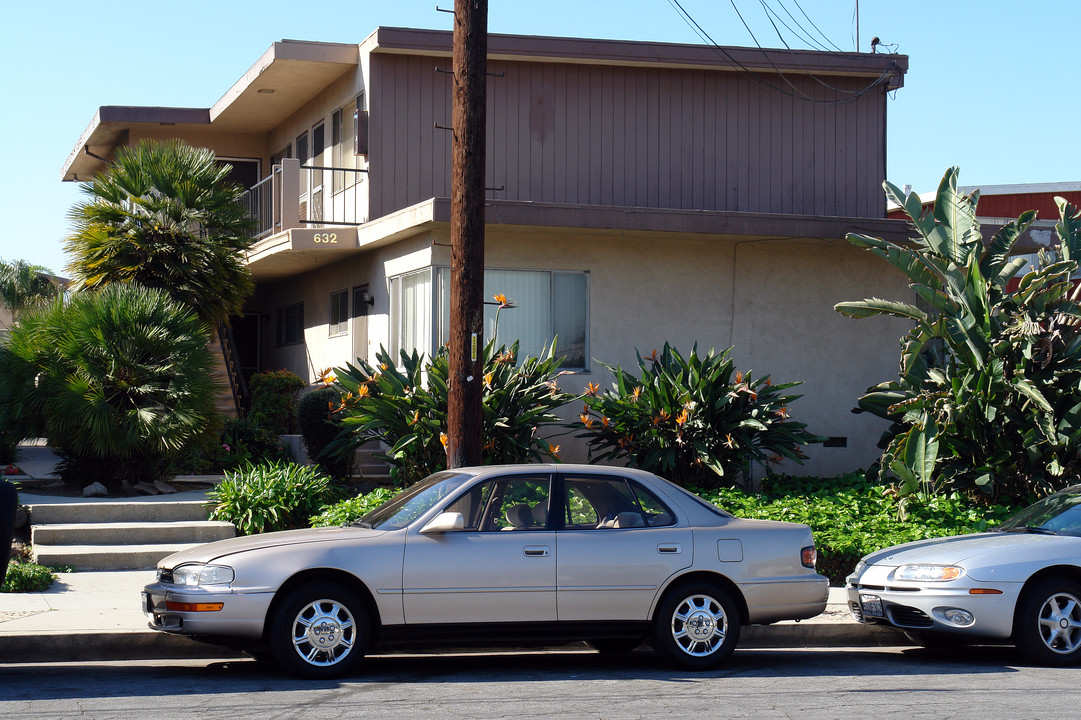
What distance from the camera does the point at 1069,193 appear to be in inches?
1166

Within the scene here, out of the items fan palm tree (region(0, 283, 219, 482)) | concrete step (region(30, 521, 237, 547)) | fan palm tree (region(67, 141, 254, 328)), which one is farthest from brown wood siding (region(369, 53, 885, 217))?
concrete step (region(30, 521, 237, 547))

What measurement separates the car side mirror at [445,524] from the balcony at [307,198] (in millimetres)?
9582

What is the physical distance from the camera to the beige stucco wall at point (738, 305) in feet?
50.9

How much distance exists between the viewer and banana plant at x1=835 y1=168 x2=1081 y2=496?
12.9 metres

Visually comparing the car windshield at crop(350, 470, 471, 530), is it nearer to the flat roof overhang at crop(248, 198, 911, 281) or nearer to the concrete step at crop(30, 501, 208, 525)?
the concrete step at crop(30, 501, 208, 525)

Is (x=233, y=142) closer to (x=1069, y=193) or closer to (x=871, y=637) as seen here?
(x=871, y=637)

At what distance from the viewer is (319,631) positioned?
7.56 meters

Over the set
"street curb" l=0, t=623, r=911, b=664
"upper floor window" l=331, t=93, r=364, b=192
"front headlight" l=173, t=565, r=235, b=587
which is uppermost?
"upper floor window" l=331, t=93, r=364, b=192

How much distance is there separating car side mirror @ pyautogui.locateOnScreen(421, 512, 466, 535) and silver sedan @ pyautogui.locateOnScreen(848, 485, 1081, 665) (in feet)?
11.3

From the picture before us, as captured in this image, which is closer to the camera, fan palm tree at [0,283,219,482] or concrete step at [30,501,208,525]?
concrete step at [30,501,208,525]

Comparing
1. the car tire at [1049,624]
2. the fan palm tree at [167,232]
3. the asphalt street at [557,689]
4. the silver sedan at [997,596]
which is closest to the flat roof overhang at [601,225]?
the fan palm tree at [167,232]

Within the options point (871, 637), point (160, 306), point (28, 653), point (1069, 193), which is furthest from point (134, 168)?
point (1069, 193)

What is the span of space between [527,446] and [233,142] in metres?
12.9

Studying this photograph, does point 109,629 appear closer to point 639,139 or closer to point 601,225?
point 601,225
